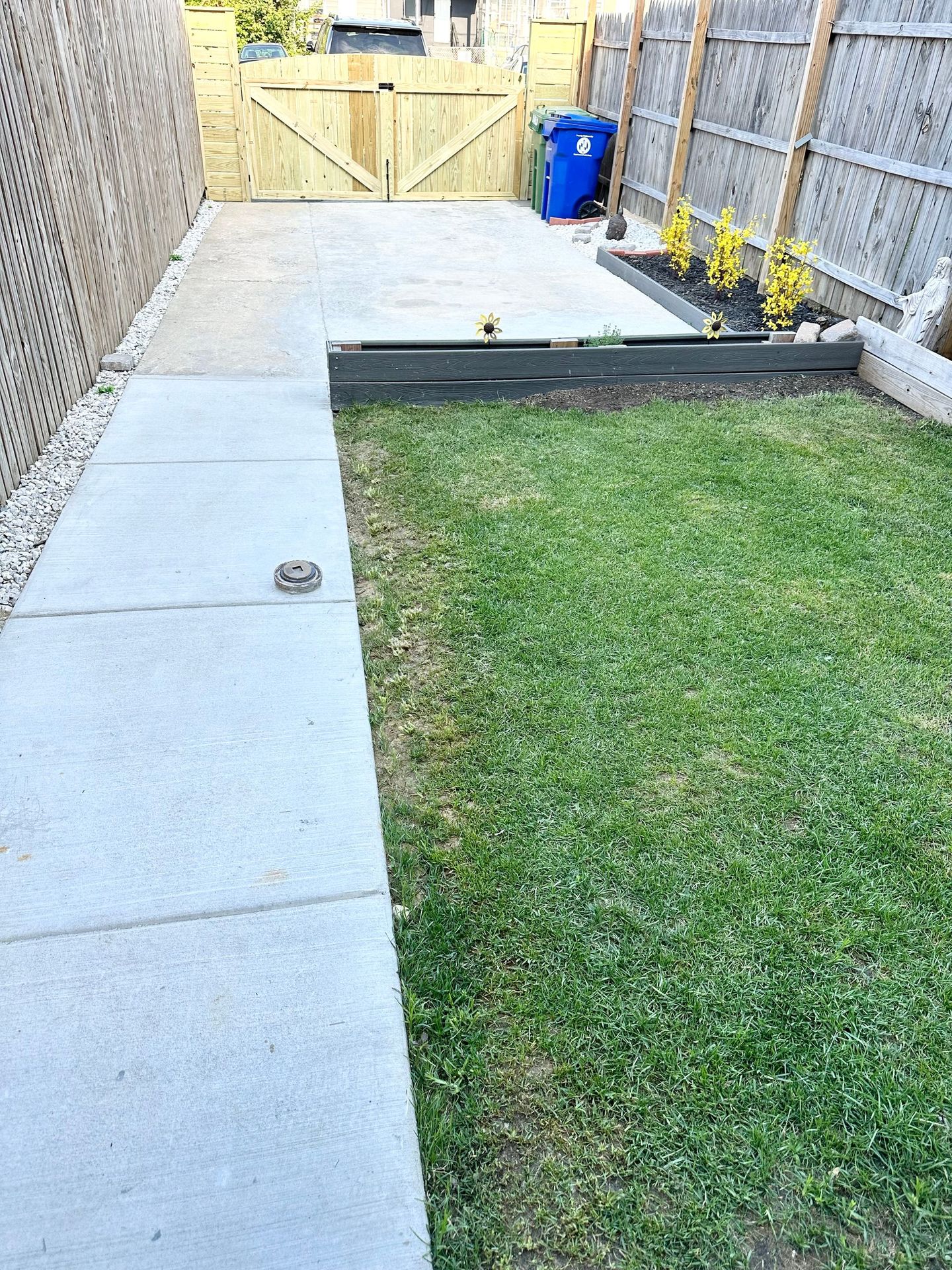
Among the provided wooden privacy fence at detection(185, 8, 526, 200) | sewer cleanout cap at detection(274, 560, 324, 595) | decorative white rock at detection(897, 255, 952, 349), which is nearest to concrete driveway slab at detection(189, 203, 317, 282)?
wooden privacy fence at detection(185, 8, 526, 200)

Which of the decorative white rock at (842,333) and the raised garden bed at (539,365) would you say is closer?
the raised garden bed at (539,365)

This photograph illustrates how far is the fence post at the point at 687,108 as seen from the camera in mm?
8945

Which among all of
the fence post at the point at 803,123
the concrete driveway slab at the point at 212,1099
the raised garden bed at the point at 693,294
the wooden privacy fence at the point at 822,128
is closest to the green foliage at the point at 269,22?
Result: the wooden privacy fence at the point at 822,128

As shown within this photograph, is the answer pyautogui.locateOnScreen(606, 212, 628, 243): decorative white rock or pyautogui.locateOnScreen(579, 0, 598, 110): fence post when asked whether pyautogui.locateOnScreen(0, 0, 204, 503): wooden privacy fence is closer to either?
pyautogui.locateOnScreen(606, 212, 628, 243): decorative white rock

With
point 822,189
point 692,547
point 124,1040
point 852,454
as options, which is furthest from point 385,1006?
point 822,189

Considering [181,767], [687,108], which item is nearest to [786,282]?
[687,108]

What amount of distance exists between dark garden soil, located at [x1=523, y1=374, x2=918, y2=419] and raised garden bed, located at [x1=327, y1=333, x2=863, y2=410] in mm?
67

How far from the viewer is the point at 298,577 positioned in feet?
11.7

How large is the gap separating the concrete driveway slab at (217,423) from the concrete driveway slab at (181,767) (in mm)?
1666

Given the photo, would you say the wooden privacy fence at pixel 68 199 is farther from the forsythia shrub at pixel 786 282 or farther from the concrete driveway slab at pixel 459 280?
the forsythia shrub at pixel 786 282

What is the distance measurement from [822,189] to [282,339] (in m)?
4.60

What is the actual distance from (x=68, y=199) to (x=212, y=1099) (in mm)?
5169

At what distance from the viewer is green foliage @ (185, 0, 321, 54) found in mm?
18438

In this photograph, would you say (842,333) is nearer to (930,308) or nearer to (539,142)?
(930,308)
